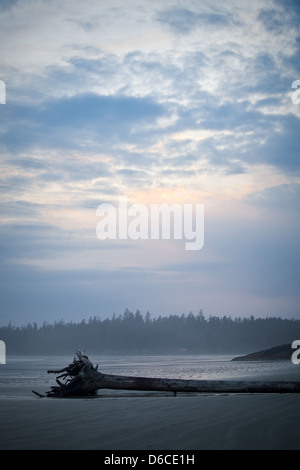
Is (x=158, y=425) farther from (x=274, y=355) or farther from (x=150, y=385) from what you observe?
(x=274, y=355)

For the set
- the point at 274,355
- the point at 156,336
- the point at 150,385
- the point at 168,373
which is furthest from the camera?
the point at 156,336

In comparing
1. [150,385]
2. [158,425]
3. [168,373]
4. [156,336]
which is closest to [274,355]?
[168,373]

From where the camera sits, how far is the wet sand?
199 inches

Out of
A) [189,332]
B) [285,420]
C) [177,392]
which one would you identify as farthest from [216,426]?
[189,332]

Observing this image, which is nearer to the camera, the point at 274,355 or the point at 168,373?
the point at 168,373

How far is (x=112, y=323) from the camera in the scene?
134625mm

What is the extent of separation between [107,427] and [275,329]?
382 feet

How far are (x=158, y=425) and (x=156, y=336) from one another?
119680 millimetres

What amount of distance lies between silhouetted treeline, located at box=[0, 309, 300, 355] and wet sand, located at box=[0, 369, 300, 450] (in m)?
99.0

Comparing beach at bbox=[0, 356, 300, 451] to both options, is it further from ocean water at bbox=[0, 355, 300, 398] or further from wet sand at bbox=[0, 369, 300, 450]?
ocean water at bbox=[0, 355, 300, 398]

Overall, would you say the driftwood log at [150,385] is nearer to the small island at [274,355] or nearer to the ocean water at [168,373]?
the ocean water at [168,373]

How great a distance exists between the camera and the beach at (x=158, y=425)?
16.6ft

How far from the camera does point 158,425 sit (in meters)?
6.11
